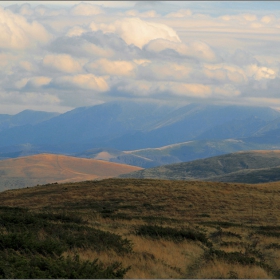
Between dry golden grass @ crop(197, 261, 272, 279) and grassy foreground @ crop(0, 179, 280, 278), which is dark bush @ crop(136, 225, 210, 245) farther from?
dry golden grass @ crop(197, 261, 272, 279)

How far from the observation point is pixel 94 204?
48.9 m

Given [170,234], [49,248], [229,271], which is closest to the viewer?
[49,248]

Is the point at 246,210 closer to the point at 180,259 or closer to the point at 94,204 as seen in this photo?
the point at 94,204

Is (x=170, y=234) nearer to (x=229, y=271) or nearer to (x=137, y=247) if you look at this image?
(x=137, y=247)

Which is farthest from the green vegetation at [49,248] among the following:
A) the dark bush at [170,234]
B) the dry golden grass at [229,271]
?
the dark bush at [170,234]

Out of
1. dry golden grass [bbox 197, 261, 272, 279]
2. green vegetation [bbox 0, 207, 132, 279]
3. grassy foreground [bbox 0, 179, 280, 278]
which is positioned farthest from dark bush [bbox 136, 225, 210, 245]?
dry golden grass [bbox 197, 261, 272, 279]

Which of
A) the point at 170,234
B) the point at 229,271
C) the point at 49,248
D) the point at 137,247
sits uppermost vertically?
the point at 49,248

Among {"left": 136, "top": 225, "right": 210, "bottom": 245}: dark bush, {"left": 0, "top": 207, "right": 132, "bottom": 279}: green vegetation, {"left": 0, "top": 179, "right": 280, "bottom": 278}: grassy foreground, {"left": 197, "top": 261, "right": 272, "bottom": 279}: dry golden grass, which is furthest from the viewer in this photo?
{"left": 136, "top": 225, "right": 210, "bottom": 245}: dark bush

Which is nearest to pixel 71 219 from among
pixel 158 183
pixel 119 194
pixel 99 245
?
pixel 99 245

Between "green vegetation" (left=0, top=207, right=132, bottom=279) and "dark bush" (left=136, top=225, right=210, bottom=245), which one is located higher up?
"green vegetation" (left=0, top=207, right=132, bottom=279)

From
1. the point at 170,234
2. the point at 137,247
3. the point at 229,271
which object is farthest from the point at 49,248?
the point at 170,234

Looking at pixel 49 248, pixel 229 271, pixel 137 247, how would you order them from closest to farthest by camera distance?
pixel 49 248 < pixel 229 271 < pixel 137 247

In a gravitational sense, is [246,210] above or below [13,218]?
below

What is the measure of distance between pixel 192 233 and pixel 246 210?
23609 millimetres
